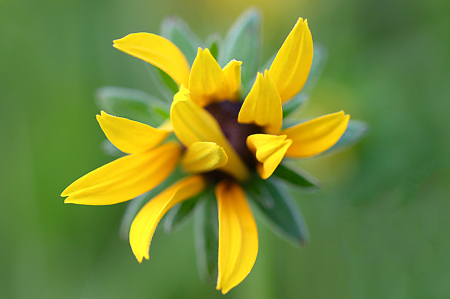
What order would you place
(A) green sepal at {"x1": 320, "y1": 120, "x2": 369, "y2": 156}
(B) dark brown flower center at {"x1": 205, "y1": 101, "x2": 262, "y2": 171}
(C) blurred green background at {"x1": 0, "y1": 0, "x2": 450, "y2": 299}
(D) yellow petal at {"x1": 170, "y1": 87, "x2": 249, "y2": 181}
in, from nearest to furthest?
(D) yellow petal at {"x1": 170, "y1": 87, "x2": 249, "y2": 181}
(B) dark brown flower center at {"x1": 205, "y1": 101, "x2": 262, "y2": 171}
(A) green sepal at {"x1": 320, "y1": 120, "x2": 369, "y2": 156}
(C) blurred green background at {"x1": 0, "y1": 0, "x2": 450, "y2": 299}

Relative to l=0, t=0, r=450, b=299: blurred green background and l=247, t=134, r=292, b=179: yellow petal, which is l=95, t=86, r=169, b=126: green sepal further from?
l=0, t=0, r=450, b=299: blurred green background

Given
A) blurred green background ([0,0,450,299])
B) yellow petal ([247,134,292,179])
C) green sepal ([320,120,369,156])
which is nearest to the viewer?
yellow petal ([247,134,292,179])

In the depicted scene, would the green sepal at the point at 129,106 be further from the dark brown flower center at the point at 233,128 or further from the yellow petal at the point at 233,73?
the yellow petal at the point at 233,73

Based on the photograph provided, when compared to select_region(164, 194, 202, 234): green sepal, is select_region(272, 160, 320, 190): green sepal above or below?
below

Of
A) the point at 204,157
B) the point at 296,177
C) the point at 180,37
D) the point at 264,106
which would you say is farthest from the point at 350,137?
the point at 180,37

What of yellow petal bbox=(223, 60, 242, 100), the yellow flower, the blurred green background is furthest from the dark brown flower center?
the blurred green background

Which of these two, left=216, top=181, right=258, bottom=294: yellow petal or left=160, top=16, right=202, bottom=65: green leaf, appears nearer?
left=216, top=181, right=258, bottom=294: yellow petal

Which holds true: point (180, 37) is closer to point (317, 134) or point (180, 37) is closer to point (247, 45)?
point (247, 45)
